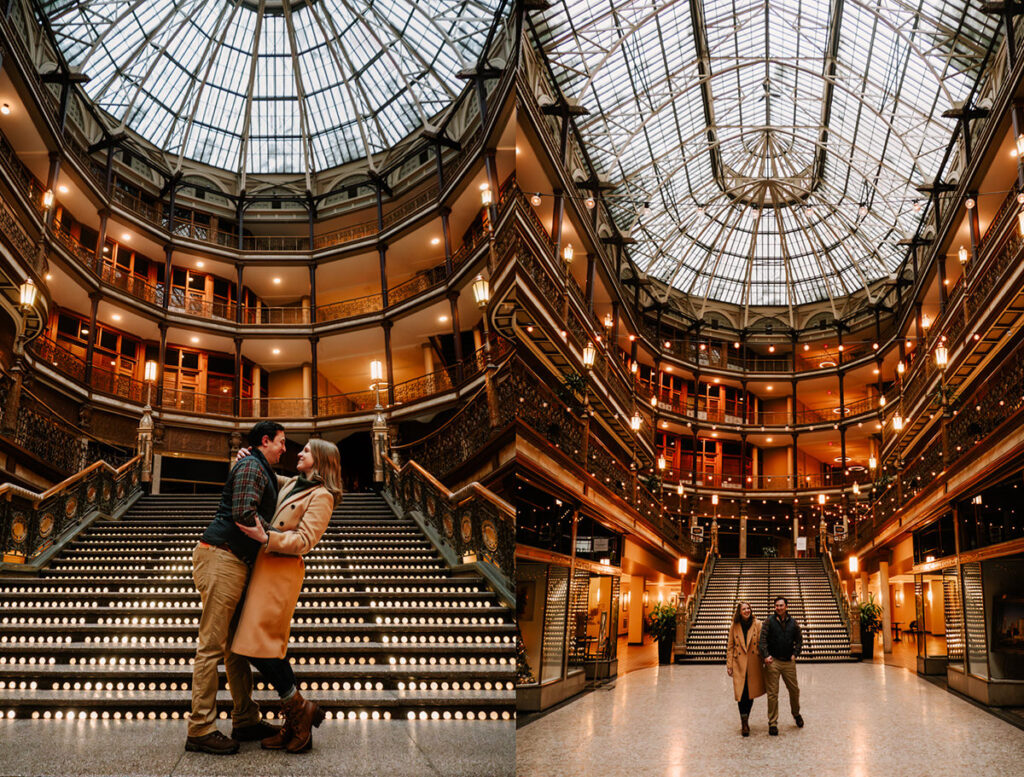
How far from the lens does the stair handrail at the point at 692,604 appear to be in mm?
22906

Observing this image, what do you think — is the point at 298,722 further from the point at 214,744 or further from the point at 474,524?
the point at 474,524

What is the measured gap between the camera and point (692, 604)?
83.8ft

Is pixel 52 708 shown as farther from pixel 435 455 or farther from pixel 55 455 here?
pixel 435 455

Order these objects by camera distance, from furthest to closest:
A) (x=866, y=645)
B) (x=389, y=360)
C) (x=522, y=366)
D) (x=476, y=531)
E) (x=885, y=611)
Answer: (x=389, y=360)
(x=885, y=611)
(x=866, y=645)
(x=522, y=366)
(x=476, y=531)

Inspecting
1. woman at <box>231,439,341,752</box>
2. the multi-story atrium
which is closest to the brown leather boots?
woman at <box>231,439,341,752</box>

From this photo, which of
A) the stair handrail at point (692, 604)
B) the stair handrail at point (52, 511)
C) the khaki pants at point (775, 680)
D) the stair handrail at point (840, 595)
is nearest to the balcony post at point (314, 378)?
the stair handrail at point (52, 511)

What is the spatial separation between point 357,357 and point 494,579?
22.3 meters

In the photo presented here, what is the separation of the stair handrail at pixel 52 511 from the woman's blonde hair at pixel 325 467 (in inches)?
260

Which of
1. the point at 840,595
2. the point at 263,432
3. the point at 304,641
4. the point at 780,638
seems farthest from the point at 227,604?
the point at 840,595

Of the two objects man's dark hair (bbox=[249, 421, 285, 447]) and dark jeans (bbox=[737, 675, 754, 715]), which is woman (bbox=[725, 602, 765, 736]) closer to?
dark jeans (bbox=[737, 675, 754, 715])

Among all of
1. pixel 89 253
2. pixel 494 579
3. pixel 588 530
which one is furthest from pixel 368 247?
pixel 494 579

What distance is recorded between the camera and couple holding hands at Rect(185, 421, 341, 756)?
155 inches

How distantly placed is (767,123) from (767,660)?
96.4ft

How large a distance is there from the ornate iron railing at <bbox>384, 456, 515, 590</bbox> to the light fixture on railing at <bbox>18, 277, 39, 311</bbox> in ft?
18.3
